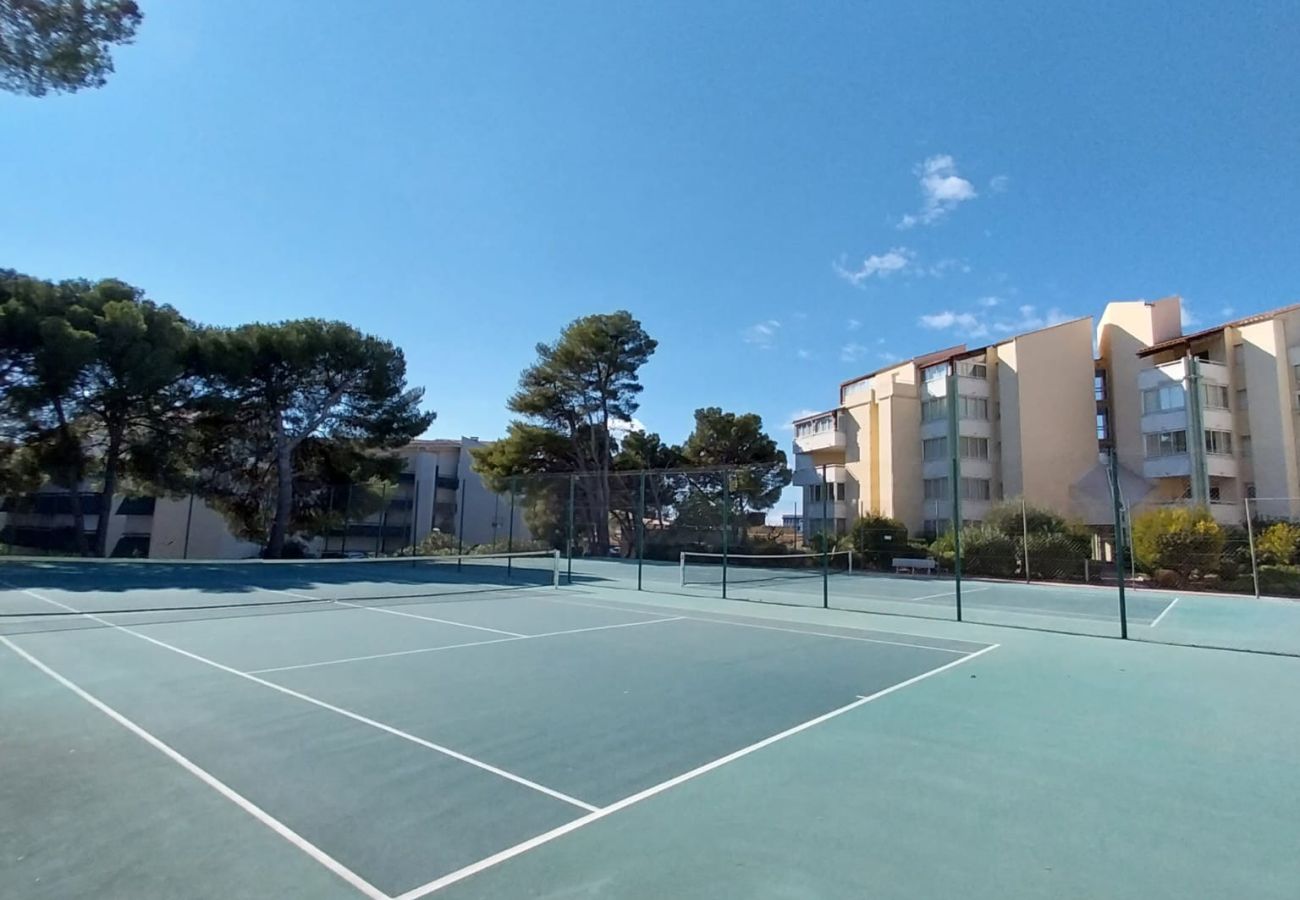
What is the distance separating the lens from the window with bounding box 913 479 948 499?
1356 inches

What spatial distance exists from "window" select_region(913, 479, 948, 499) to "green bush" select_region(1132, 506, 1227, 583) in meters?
13.5

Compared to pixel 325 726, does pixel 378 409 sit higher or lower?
higher

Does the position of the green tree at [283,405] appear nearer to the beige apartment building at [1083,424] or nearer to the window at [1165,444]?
the beige apartment building at [1083,424]

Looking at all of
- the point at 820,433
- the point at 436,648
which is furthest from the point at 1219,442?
the point at 436,648

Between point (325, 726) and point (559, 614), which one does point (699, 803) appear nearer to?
point (325, 726)

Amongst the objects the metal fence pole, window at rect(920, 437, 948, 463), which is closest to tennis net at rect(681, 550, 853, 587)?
the metal fence pole

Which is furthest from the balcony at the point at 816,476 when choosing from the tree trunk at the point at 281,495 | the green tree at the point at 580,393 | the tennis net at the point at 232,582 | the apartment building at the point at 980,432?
the tree trunk at the point at 281,495

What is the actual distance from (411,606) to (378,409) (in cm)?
1850

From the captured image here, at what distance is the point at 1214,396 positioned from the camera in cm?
3047

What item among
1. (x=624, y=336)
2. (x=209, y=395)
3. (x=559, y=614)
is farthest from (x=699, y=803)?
(x=624, y=336)

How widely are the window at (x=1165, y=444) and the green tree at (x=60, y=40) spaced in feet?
121

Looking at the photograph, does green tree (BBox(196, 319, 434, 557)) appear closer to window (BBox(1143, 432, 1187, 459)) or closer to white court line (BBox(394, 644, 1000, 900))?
white court line (BBox(394, 644, 1000, 900))

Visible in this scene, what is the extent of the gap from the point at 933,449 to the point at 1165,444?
31.4ft

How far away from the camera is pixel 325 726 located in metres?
4.79
